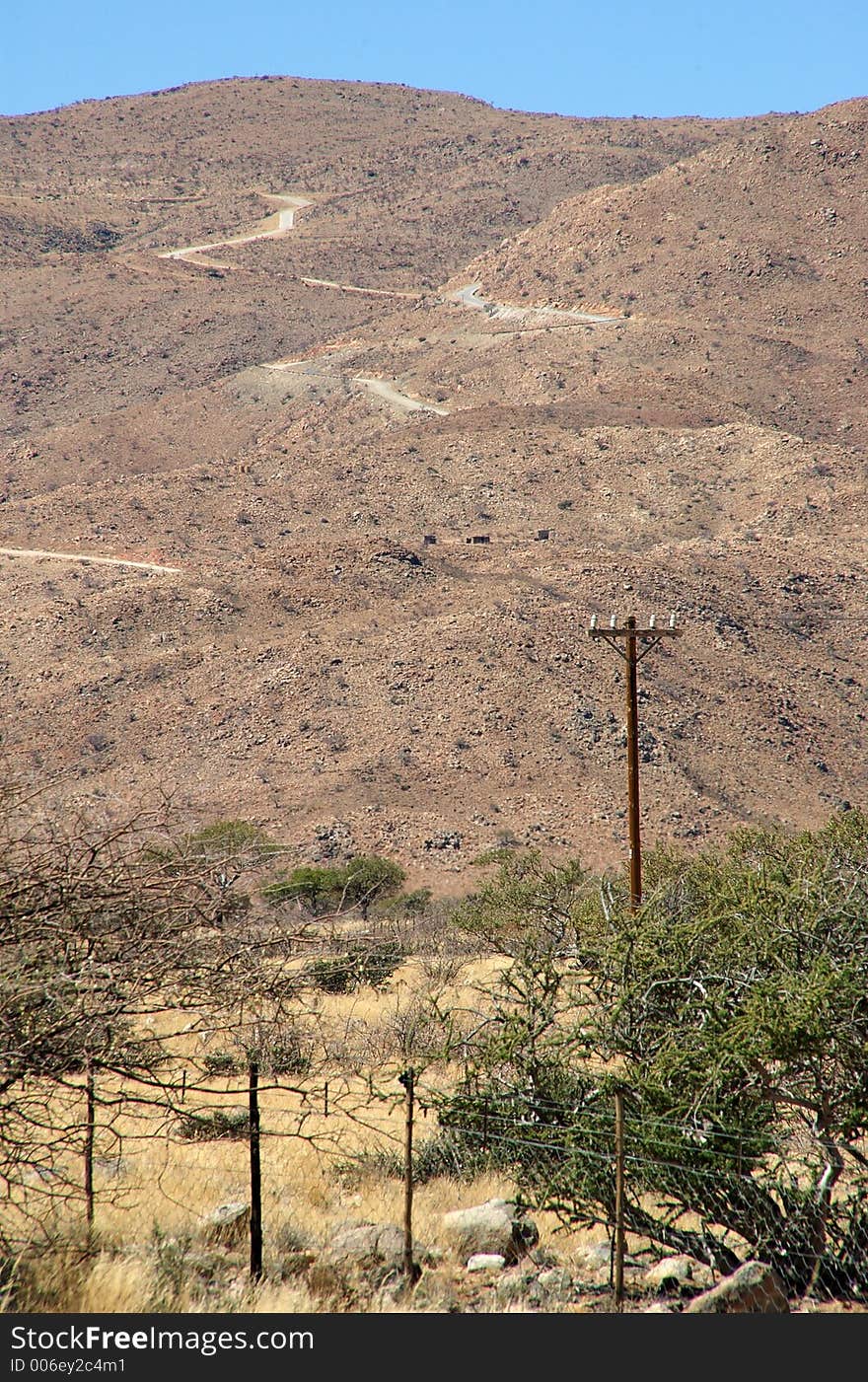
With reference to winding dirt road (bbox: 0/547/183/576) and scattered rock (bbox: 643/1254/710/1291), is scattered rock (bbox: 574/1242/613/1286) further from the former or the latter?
winding dirt road (bbox: 0/547/183/576)

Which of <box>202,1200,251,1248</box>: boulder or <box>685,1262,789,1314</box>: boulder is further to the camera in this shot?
<box>202,1200,251,1248</box>: boulder

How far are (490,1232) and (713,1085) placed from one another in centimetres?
212

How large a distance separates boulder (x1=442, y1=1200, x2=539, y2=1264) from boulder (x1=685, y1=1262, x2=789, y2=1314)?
176 centimetres

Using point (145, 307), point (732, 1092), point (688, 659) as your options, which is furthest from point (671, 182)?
point (732, 1092)

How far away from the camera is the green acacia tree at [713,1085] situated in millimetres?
9914

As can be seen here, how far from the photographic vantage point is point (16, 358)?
325 ft

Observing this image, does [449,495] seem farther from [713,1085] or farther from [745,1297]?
[745,1297]

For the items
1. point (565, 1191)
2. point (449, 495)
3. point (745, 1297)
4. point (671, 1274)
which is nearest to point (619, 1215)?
point (745, 1297)

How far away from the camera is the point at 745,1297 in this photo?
8.77 m

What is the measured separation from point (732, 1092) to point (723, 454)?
2417 inches

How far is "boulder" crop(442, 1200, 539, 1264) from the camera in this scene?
33.7ft

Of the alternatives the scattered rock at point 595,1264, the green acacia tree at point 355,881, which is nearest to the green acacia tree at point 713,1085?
the scattered rock at point 595,1264

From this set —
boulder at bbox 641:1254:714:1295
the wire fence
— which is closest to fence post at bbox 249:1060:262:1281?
A: the wire fence

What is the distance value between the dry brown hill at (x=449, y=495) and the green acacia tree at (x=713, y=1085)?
11.4m
